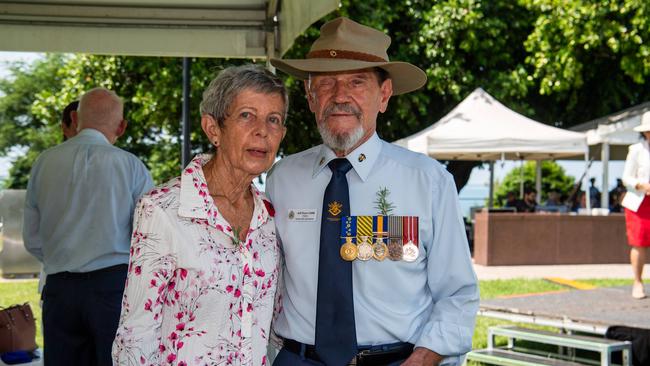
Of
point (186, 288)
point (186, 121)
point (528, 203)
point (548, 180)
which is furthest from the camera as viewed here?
point (548, 180)

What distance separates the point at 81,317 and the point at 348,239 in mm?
2098

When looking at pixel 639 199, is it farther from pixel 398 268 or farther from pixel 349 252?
pixel 349 252

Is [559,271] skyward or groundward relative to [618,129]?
groundward

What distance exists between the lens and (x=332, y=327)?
2828 mm

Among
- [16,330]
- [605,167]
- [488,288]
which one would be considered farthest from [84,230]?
[605,167]

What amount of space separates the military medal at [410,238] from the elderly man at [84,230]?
2.05m

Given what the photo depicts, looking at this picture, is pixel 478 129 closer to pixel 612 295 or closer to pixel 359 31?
pixel 612 295

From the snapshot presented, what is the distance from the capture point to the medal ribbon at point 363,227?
9.51ft

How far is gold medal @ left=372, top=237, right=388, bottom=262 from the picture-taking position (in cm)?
289

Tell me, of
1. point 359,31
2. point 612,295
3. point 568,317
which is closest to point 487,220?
point 612,295

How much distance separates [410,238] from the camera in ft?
9.54

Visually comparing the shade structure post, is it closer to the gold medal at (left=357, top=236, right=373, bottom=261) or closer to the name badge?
the name badge

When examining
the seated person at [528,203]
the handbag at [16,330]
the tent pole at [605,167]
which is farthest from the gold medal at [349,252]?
the seated person at [528,203]

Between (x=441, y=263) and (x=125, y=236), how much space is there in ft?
7.57
